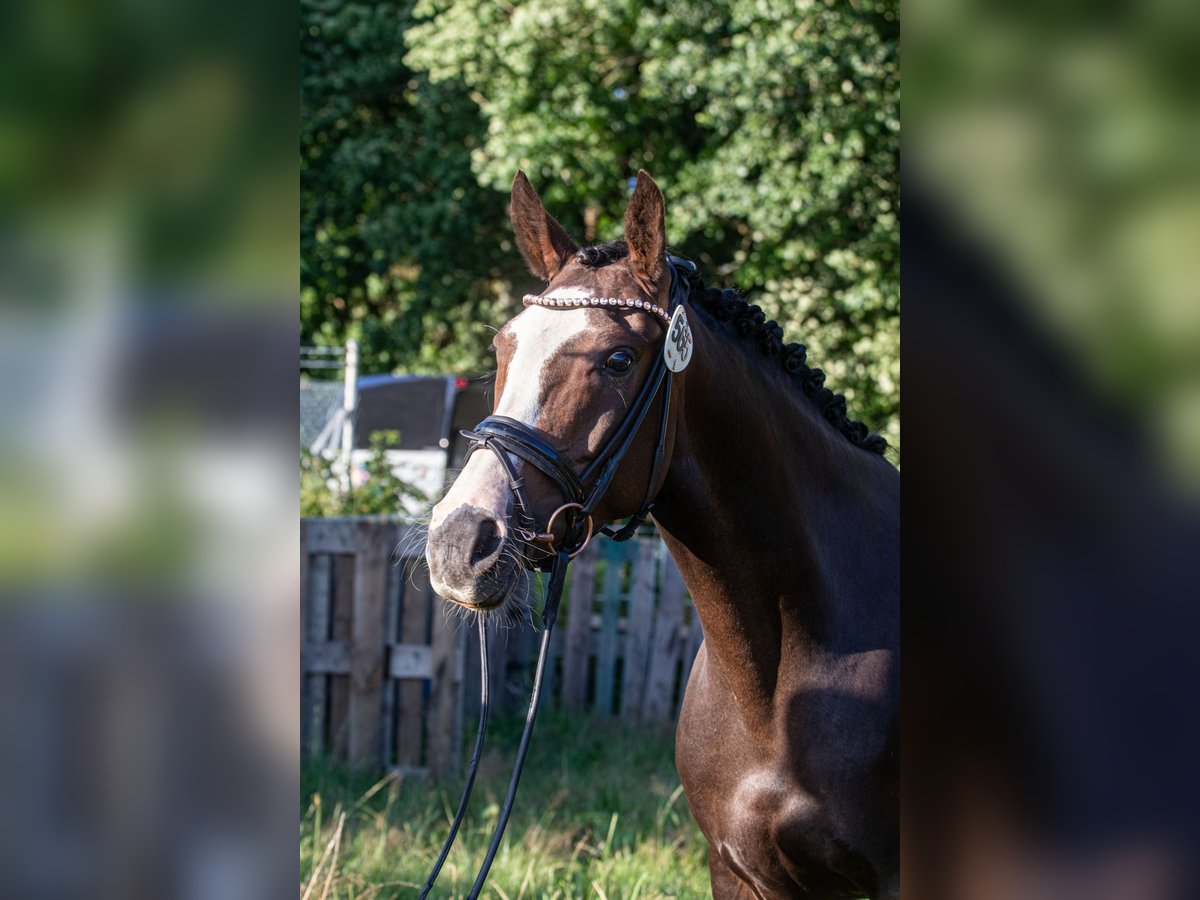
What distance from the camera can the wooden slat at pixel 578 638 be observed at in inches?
280

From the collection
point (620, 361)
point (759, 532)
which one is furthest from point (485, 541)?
point (759, 532)

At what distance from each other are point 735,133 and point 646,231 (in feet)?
29.5

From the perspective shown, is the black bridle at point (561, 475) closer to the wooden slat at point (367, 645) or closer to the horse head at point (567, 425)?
the horse head at point (567, 425)

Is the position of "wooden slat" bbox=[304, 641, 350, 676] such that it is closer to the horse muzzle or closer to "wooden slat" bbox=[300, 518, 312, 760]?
"wooden slat" bbox=[300, 518, 312, 760]

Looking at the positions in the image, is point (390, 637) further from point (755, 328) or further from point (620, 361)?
point (620, 361)

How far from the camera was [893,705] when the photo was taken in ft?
8.03

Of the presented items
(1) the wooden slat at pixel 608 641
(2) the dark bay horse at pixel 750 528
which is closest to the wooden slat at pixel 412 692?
(1) the wooden slat at pixel 608 641

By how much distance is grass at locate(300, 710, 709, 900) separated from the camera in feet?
13.1

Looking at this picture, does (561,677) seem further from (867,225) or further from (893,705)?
(867,225)
